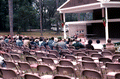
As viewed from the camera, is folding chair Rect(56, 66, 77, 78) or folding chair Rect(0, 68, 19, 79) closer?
folding chair Rect(0, 68, 19, 79)

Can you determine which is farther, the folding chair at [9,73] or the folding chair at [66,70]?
the folding chair at [66,70]

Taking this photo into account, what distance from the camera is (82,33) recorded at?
80.2ft

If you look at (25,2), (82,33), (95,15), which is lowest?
(82,33)

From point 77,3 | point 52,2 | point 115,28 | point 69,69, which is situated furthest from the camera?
point 52,2

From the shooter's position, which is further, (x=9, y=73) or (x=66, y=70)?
(x=66, y=70)

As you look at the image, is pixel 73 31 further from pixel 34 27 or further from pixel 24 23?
pixel 34 27

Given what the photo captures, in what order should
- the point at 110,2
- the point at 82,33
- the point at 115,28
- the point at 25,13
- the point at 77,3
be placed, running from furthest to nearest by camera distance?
the point at 25,13, the point at 82,33, the point at 115,28, the point at 77,3, the point at 110,2

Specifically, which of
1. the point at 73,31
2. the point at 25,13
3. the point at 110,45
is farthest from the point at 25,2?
the point at 110,45

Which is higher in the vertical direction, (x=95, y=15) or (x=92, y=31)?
(x=95, y=15)

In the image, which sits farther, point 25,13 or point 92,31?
point 25,13

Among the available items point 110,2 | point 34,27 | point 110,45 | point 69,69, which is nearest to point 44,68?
point 69,69

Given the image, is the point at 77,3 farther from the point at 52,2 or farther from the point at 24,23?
the point at 52,2

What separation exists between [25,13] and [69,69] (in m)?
35.9

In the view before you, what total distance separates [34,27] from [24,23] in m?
8.97
